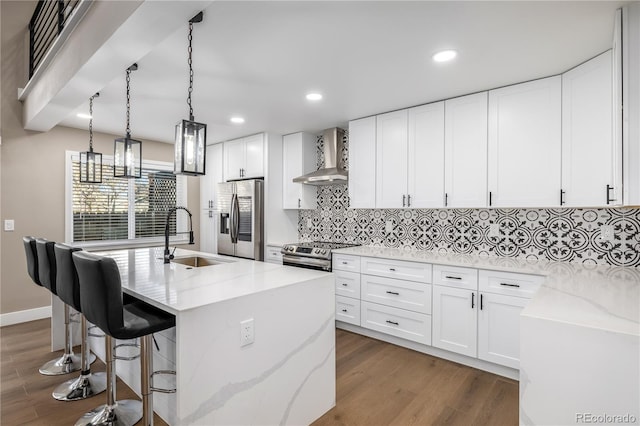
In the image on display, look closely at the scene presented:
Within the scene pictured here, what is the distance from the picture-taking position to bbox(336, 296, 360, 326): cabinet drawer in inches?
136

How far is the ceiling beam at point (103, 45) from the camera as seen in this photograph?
1.58 meters

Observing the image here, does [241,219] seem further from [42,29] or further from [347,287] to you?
[42,29]

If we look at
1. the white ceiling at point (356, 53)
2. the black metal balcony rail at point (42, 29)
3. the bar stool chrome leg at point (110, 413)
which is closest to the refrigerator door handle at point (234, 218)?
the white ceiling at point (356, 53)

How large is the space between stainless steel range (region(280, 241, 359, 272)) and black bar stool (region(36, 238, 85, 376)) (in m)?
2.12

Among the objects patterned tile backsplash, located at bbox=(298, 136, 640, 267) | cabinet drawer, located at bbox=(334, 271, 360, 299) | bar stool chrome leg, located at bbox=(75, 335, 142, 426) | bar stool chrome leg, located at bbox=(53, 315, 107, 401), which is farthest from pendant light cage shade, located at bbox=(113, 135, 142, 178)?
patterned tile backsplash, located at bbox=(298, 136, 640, 267)

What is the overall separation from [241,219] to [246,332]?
3.07 metres

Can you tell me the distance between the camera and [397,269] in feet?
10.3

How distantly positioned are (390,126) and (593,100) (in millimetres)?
1699

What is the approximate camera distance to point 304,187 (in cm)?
441

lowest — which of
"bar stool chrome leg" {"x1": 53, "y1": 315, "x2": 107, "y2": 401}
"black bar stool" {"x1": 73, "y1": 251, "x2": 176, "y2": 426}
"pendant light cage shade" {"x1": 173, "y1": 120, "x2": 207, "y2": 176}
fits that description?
"bar stool chrome leg" {"x1": 53, "y1": 315, "x2": 107, "y2": 401}

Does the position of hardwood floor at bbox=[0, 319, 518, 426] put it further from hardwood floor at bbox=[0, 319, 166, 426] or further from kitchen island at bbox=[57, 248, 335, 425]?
kitchen island at bbox=[57, 248, 335, 425]

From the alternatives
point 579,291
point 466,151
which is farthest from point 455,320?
point 466,151

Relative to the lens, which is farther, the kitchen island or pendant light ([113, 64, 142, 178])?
pendant light ([113, 64, 142, 178])

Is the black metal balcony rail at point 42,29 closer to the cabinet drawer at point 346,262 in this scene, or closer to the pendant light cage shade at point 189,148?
the pendant light cage shade at point 189,148
